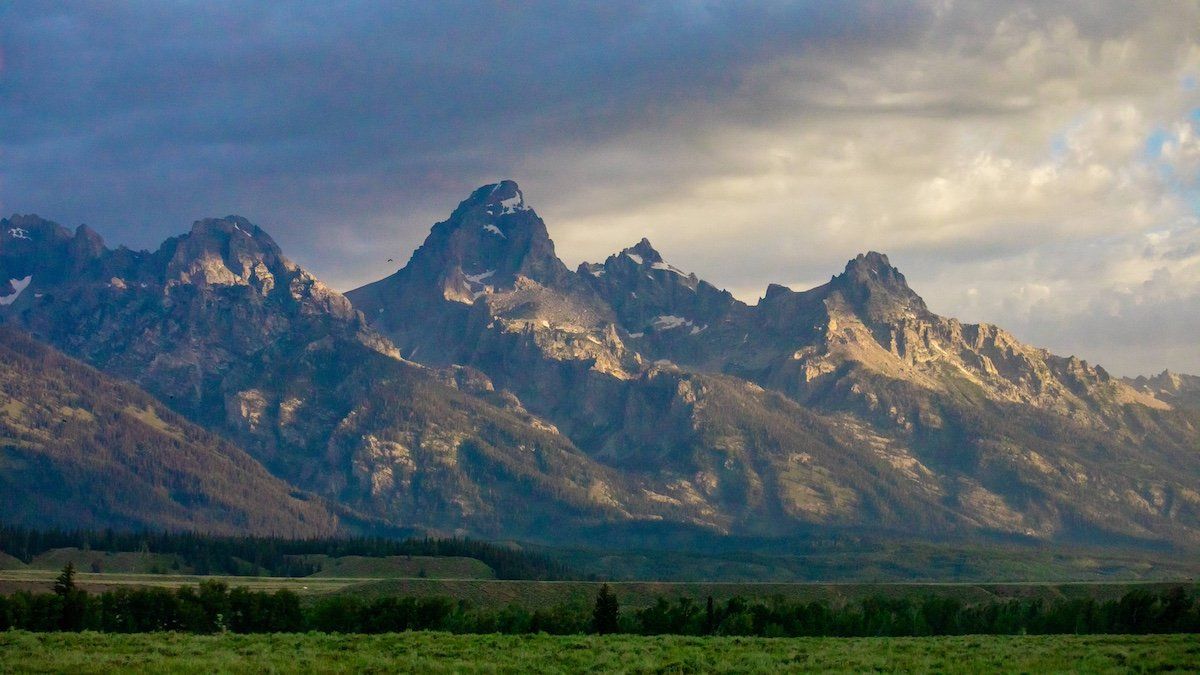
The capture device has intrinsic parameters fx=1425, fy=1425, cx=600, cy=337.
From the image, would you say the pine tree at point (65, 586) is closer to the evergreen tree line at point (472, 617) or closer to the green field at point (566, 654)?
the evergreen tree line at point (472, 617)

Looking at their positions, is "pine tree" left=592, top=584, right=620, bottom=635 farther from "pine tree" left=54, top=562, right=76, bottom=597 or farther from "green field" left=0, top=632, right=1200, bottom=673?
"pine tree" left=54, top=562, right=76, bottom=597

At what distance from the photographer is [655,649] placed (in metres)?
87.2

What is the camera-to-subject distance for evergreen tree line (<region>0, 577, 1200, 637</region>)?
13412 centimetres

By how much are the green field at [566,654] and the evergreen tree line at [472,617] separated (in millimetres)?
40741

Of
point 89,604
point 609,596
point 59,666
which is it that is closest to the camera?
point 59,666

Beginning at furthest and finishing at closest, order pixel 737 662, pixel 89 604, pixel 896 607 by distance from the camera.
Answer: pixel 896 607
pixel 89 604
pixel 737 662

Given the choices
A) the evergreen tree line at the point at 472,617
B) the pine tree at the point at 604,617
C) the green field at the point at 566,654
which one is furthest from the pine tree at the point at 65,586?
the pine tree at the point at 604,617

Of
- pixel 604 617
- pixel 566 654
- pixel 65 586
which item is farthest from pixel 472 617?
pixel 566 654

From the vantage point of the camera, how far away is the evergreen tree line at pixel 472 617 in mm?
134125

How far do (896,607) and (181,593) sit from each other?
9021cm

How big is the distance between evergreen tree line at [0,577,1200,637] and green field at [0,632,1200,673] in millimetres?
40741

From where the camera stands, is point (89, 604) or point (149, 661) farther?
point (89, 604)

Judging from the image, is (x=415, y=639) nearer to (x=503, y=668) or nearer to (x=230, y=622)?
(x=503, y=668)

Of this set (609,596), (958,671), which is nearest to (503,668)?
(958,671)
